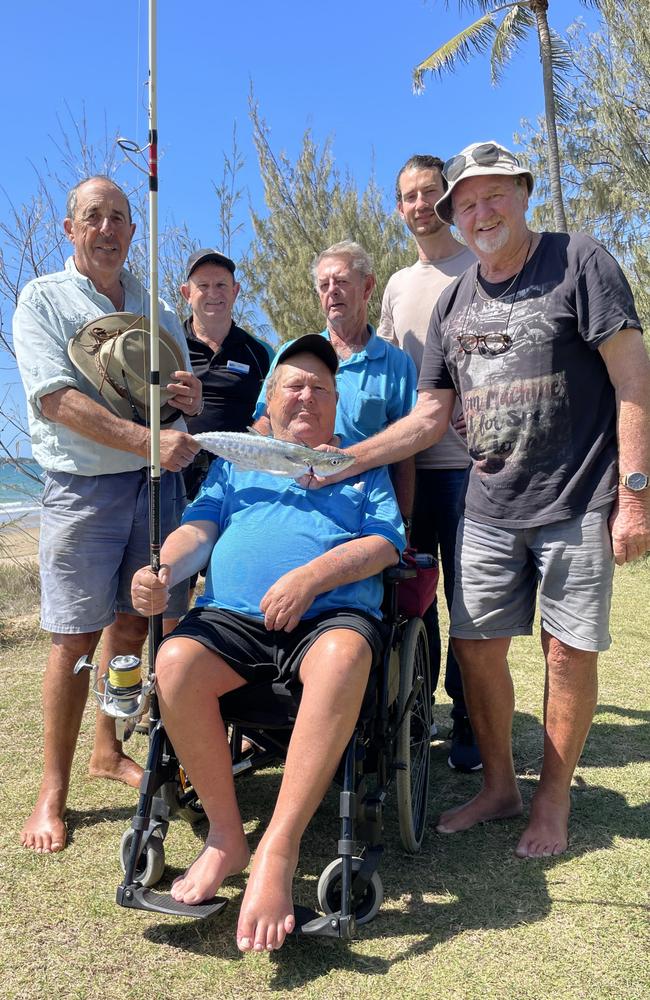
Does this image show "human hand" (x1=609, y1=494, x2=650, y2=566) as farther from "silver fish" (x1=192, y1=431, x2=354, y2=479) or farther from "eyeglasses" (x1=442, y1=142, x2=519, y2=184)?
"eyeglasses" (x1=442, y1=142, x2=519, y2=184)

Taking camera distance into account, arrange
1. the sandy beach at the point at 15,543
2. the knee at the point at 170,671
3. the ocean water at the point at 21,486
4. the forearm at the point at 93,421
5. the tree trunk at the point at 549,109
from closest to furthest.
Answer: the knee at the point at 170,671 → the forearm at the point at 93,421 → the sandy beach at the point at 15,543 → the ocean water at the point at 21,486 → the tree trunk at the point at 549,109

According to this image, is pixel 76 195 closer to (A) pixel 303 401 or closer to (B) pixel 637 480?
(A) pixel 303 401

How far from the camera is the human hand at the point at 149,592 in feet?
7.34

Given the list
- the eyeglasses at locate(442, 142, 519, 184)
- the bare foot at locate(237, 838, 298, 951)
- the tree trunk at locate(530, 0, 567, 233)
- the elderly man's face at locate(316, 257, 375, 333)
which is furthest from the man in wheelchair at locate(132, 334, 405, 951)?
the tree trunk at locate(530, 0, 567, 233)

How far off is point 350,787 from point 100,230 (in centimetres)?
208

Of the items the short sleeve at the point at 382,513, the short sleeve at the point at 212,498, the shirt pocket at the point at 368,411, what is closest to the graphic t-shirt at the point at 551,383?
the short sleeve at the point at 382,513

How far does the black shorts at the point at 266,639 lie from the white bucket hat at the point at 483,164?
141cm

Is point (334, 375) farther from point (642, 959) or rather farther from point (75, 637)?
point (642, 959)

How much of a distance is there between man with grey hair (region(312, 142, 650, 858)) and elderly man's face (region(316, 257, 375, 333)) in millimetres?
456

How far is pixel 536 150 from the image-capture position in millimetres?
14789

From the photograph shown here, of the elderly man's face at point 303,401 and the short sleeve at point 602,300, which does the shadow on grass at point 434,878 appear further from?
the short sleeve at point 602,300

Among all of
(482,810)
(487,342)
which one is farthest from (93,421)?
(482,810)

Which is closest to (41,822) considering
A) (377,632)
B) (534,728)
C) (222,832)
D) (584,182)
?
(222,832)

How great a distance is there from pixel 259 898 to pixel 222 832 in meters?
0.26
